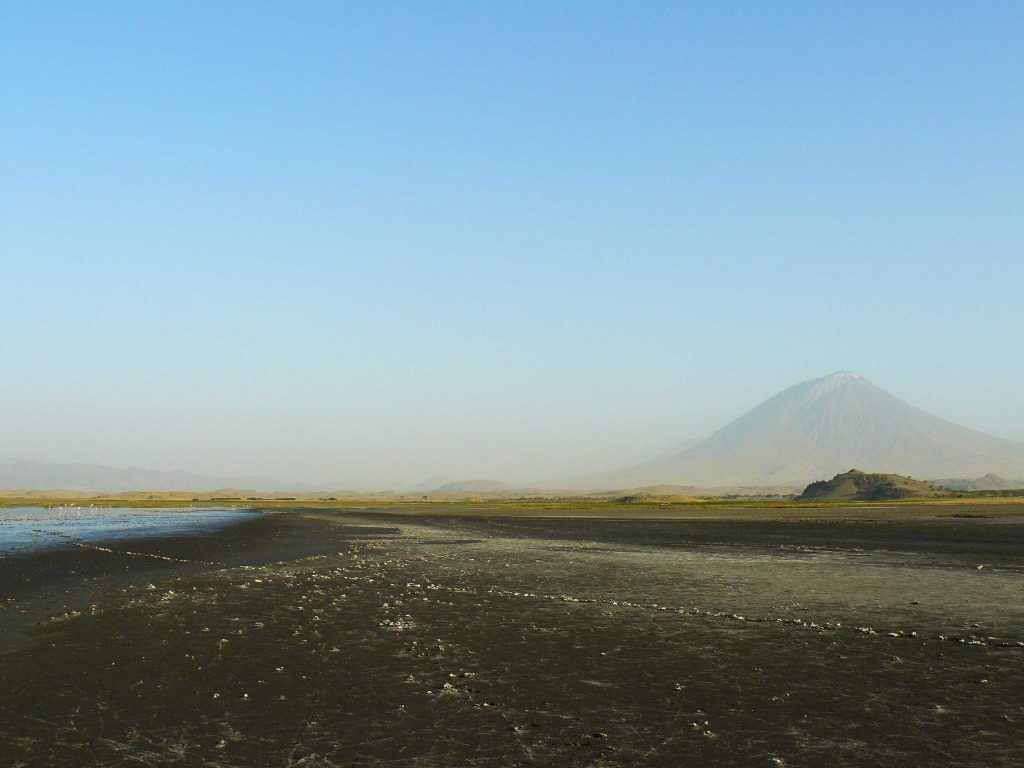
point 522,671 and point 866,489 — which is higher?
point 522,671

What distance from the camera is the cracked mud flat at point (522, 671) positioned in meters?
9.40

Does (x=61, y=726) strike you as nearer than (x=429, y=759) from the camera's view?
No

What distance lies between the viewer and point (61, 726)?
1020cm

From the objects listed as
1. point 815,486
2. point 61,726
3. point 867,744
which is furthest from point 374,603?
point 815,486

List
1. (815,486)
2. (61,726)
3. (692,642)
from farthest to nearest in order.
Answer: (815,486), (692,642), (61,726)

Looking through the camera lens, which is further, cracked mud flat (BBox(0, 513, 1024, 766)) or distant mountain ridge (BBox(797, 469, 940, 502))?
distant mountain ridge (BBox(797, 469, 940, 502))

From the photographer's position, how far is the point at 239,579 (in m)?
26.2

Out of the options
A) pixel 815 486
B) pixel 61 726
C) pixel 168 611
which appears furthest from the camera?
pixel 815 486

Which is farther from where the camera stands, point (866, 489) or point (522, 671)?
point (866, 489)

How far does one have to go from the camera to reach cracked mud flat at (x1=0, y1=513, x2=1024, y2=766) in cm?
940

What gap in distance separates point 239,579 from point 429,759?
62.9 feet

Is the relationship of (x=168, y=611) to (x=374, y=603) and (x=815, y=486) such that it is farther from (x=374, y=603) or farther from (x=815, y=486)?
(x=815, y=486)

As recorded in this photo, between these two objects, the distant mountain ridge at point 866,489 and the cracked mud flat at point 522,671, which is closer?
the cracked mud flat at point 522,671

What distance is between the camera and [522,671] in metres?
13.2
